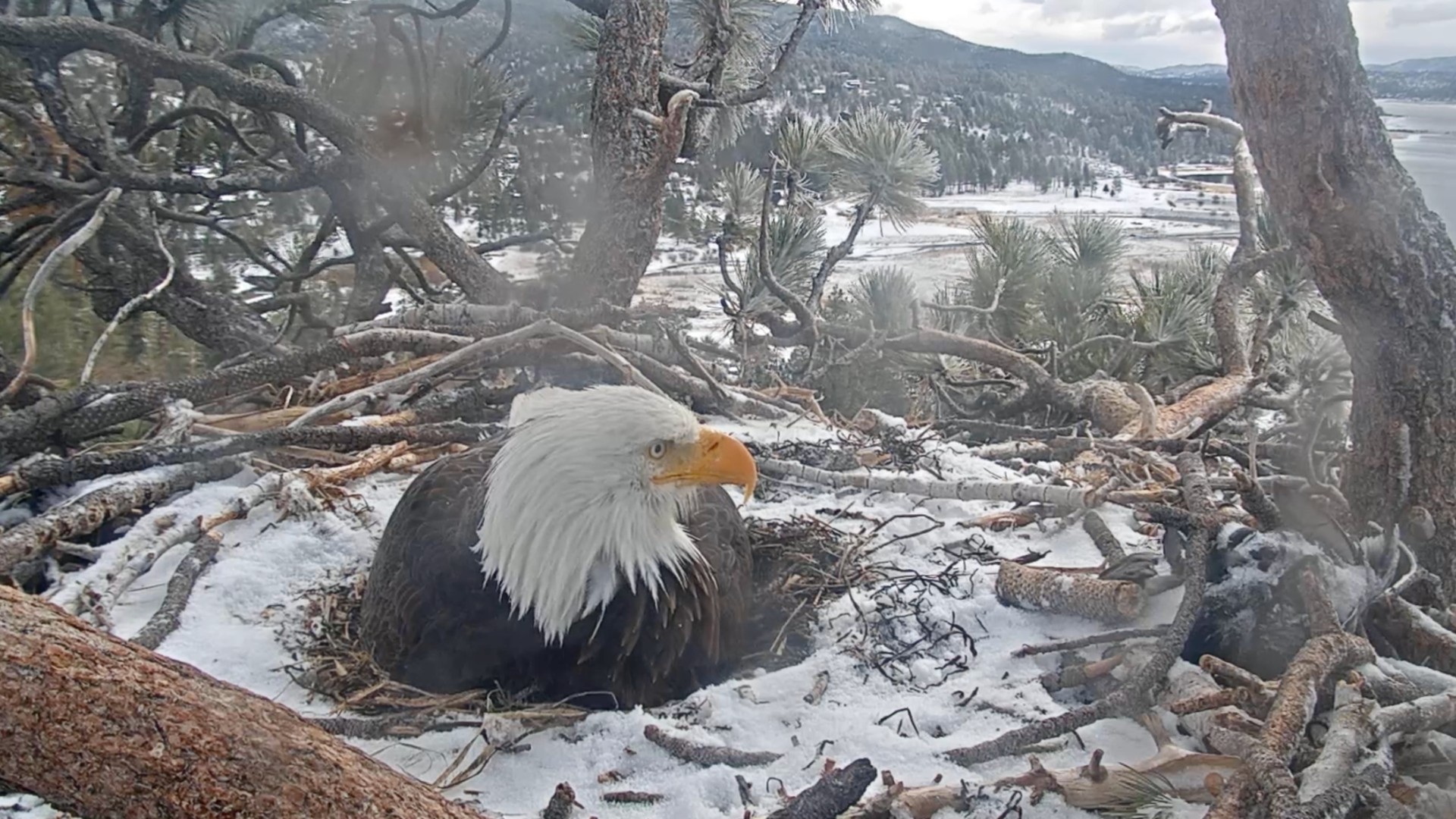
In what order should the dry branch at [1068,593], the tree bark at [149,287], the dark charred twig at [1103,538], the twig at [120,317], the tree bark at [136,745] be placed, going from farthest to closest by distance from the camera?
the tree bark at [149,287] < the twig at [120,317] < the dark charred twig at [1103,538] < the dry branch at [1068,593] < the tree bark at [136,745]

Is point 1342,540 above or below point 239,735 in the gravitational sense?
below

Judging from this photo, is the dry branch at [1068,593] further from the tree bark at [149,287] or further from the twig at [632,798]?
the tree bark at [149,287]

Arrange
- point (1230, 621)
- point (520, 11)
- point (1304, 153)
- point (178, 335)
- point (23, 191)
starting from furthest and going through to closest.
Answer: point (520, 11)
point (178, 335)
point (23, 191)
point (1230, 621)
point (1304, 153)

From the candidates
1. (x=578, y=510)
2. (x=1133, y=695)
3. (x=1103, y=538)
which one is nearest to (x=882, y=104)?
(x=1103, y=538)

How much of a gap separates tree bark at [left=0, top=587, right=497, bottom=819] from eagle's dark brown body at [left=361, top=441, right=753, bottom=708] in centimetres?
121

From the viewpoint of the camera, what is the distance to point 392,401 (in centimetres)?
388

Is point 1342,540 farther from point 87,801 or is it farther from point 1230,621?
point 87,801

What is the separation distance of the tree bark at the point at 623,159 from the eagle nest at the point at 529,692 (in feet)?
6.61

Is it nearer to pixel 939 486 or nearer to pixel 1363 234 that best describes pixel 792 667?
pixel 939 486

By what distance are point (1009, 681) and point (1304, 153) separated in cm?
130

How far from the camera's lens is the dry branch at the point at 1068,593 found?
2.20m

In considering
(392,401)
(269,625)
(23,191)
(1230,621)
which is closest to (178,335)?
(23,191)

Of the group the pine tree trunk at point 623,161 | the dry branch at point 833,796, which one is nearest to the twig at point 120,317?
the pine tree trunk at point 623,161

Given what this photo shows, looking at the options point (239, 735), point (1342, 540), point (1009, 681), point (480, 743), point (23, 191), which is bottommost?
point (480, 743)
